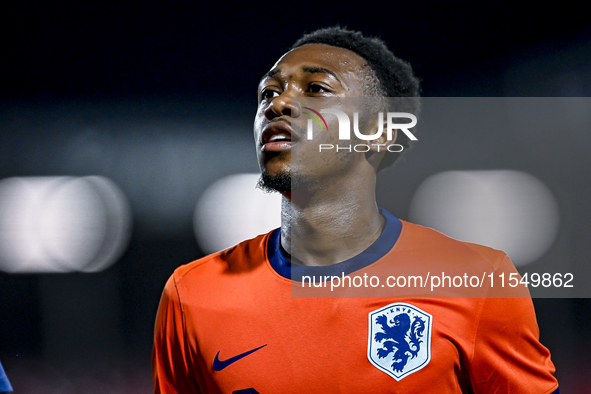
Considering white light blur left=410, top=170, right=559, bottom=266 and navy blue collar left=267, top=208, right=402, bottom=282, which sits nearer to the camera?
navy blue collar left=267, top=208, right=402, bottom=282

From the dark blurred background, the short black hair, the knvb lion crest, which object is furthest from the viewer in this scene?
the dark blurred background

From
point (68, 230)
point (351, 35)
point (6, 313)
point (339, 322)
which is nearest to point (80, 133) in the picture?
point (68, 230)

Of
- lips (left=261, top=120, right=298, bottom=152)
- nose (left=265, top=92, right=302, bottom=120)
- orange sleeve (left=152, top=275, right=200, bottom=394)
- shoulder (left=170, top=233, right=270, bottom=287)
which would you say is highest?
nose (left=265, top=92, right=302, bottom=120)

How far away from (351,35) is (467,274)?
0.76m

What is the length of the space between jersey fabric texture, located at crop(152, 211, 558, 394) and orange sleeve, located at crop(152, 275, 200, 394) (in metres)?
0.01

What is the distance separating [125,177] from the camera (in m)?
1.42

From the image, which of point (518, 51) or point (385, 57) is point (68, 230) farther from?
point (518, 51)

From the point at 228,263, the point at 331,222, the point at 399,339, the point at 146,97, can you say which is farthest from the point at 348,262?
the point at 146,97

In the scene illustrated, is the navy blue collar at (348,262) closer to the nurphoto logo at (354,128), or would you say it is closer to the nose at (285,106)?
A: the nurphoto logo at (354,128)

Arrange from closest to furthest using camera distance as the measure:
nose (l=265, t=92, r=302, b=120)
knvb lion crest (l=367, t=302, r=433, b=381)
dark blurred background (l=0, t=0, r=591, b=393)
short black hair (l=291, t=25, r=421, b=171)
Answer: knvb lion crest (l=367, t=302, r=433, b=381), nose (l=265, t=92, r=302, b=120), short black hair (l=291, t=25, r=421, b=171), dark blurred background (l=0, t=0, r=591, b=393)

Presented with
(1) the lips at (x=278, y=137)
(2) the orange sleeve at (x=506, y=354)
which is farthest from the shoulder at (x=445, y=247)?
(1) the lips at (x=278, y=137)

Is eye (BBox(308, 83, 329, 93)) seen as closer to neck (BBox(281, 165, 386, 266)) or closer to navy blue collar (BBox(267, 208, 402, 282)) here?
neck (BBox(281, 165, 386, 266))

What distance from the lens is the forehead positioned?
1.02 metres

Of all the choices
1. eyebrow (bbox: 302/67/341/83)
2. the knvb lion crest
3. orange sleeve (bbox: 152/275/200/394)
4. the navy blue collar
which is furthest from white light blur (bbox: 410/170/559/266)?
orange sleeve (bbox: 152/275/200/394)
